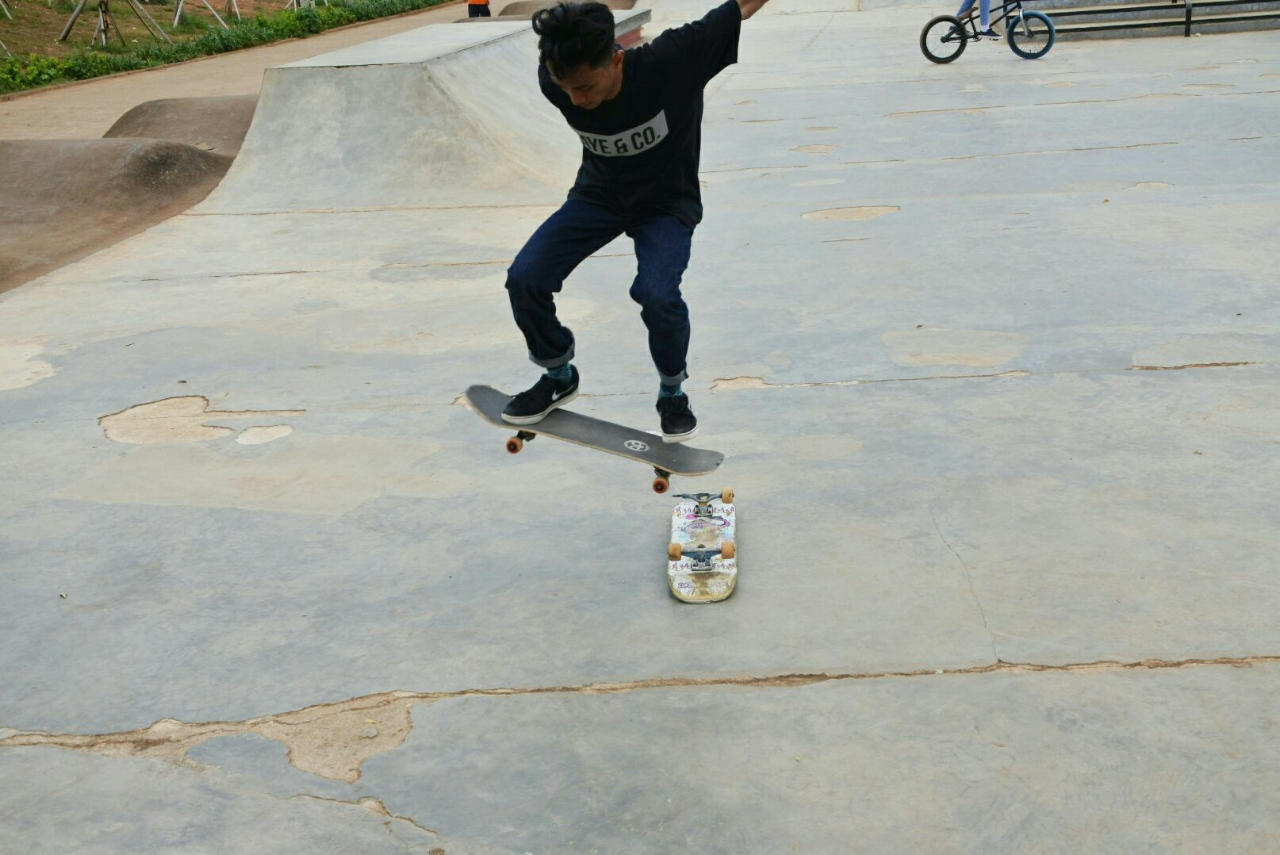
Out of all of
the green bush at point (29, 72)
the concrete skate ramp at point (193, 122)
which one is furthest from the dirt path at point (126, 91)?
the concrete skate ramp at point (193, 122)

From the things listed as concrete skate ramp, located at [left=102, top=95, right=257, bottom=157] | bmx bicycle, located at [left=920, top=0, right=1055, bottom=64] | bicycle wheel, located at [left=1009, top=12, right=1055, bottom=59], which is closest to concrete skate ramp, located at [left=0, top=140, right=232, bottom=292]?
concrete skate ramp, located at [left=102, top=95, right=257, bottom=157]

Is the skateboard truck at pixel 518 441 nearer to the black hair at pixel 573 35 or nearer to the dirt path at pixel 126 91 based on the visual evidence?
the black hair at pixel 573 35

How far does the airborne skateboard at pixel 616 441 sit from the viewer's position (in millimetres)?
3582

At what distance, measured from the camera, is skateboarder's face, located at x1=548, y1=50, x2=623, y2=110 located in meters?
3.12

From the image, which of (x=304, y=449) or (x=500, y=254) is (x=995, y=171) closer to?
(x=500, y=254)

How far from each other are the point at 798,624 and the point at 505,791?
3.17 ft

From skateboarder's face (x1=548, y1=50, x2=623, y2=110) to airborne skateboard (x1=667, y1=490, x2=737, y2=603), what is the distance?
1231 mm

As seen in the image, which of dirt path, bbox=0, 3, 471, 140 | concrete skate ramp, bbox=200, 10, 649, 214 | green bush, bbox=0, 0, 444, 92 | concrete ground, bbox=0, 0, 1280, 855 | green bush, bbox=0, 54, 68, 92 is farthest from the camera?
green bush, bbox=0, 0, 444, 92

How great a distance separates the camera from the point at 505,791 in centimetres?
265

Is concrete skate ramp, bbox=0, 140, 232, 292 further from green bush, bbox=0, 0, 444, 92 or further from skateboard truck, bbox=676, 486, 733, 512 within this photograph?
green bush, bbox=0, 0, 444, 92

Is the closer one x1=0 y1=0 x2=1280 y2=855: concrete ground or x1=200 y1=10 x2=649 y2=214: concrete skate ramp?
x1=0 y1=0 x2=1280 y2=855: concrete ground

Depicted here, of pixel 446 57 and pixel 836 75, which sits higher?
pixel 446 57

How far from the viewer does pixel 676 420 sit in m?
3.64

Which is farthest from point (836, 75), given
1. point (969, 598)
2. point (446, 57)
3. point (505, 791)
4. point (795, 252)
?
point (505, 791)
